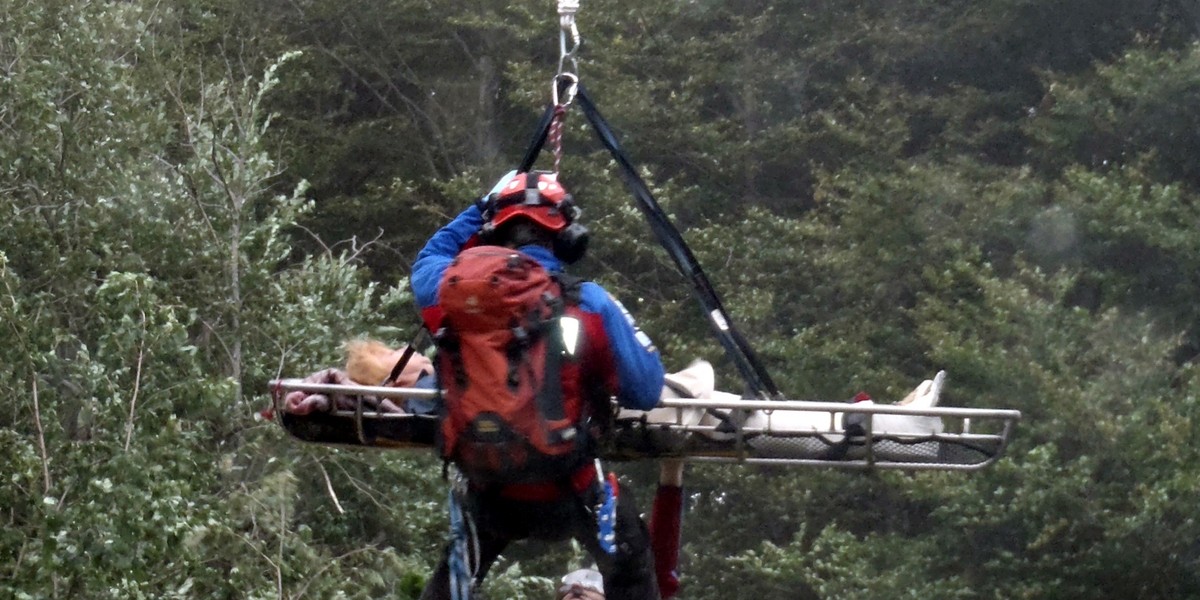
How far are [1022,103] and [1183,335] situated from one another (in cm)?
309

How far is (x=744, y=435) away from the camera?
383 cm

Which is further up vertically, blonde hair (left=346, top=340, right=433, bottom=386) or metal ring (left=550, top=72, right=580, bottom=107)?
metal ring (left=550, top=72, right=580, bottom=107)

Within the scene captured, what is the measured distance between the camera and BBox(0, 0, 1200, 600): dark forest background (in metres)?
7.71

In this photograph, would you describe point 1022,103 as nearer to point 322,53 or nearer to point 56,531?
point 322,53

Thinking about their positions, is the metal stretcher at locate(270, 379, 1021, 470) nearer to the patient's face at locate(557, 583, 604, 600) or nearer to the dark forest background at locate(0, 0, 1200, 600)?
the patient's face at locate(557, 583, 604, 600)

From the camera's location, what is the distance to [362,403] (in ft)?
12.8

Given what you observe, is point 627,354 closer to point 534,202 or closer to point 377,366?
point 534,202

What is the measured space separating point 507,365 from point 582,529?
1.57 ft

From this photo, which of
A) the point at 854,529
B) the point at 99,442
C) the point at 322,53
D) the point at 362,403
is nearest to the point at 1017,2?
the point at 854,529

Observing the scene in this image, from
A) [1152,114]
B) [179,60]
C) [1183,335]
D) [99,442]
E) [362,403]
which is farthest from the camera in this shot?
[1152,114]

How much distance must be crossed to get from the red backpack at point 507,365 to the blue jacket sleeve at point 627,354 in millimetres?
55

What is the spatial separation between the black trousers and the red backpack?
242mm

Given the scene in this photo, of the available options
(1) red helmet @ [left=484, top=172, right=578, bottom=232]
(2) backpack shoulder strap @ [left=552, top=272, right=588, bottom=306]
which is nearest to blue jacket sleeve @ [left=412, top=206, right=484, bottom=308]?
(1) red helmet @ [left=484, top=172, right=578, bottom=232]

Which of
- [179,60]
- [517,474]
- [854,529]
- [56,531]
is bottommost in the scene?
[854,529]
